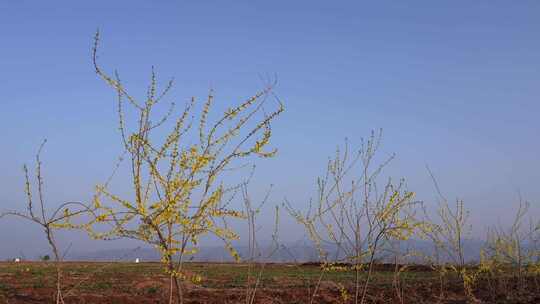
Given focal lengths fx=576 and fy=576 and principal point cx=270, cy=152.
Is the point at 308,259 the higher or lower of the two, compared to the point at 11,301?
higher

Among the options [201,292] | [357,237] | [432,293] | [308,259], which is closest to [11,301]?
[201,292]

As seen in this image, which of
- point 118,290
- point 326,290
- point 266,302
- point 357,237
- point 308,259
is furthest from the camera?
point 118,290

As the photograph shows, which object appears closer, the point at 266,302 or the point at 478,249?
the point at 266,302

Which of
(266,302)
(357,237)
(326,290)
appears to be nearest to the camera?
Answer: (357,237)

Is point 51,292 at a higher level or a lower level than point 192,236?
lower

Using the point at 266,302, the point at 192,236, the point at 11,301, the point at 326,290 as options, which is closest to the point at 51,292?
the point at 11,301

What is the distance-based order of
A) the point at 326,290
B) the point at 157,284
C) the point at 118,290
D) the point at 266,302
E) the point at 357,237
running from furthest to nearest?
the point at 157,284
the point at 118,290
the point at 326,290
the point at 266,302
the point at 357,237

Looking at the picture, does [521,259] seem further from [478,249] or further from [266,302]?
[266,302]

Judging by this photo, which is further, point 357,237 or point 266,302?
point 266,302

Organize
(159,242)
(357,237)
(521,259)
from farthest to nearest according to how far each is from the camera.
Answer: (521,259) → (357,237) → (159,242)

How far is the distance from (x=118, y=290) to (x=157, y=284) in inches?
44.6

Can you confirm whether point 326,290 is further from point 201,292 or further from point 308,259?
point 308,259

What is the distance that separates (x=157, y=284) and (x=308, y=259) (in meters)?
7.00

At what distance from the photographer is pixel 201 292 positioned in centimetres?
1207
